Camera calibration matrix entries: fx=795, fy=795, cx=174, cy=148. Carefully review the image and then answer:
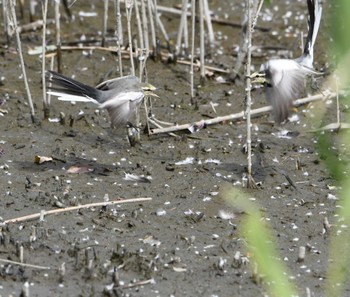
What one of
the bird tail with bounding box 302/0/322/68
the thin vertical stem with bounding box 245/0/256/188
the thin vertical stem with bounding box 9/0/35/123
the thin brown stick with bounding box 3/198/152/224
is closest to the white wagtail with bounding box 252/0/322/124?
the bird tail with bounding box 302/0/322/68

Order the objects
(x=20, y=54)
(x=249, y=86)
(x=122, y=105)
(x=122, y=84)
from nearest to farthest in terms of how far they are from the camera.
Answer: (x=249, y=86), (x=122, y=105), (x=122, y=84), (x=20, y=54)

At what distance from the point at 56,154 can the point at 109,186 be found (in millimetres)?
567

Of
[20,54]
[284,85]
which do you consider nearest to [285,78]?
[284,85]

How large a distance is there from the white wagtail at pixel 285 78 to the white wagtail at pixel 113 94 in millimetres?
743

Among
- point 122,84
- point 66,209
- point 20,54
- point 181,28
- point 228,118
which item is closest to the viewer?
point 66,209

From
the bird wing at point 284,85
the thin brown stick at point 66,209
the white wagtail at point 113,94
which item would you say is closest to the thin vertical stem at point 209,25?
the white wagtail at point 113,94

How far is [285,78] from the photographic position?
4793 millimetres

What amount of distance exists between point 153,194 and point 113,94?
0.68 m

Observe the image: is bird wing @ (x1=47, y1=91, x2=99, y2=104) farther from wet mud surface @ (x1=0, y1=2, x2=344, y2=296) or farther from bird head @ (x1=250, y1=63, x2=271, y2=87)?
bird head @ (x1=250, y1=63, x2=271, y2=87)

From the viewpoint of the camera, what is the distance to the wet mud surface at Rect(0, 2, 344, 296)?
378cm

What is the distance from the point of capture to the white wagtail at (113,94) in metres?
4.86

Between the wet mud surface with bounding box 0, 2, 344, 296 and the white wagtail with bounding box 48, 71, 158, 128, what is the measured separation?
43 cm

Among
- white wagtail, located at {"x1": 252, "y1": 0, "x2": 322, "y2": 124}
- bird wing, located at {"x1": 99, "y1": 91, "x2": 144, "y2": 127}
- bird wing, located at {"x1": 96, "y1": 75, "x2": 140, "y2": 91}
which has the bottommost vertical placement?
bird wing, located at {"x1": 99, "y1": 91, "x2": 144, "y2": 127}

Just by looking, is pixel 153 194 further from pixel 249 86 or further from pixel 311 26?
pixel 311 26
